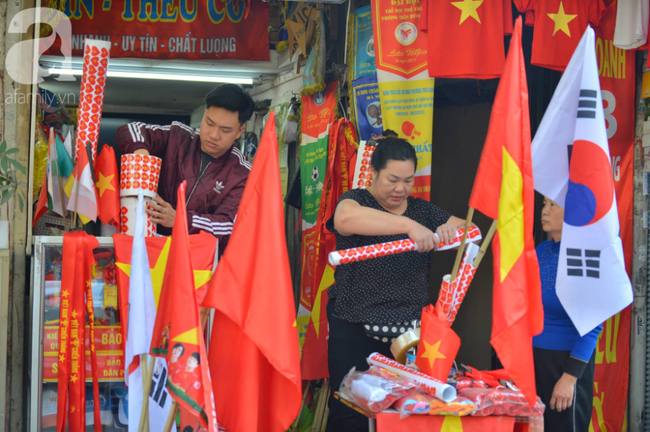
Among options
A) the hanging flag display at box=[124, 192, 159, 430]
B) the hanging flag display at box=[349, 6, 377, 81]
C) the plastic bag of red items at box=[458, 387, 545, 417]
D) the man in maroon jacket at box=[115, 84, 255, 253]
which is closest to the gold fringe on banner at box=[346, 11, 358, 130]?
the hanging flag display at box=[349, 6, 377, 81]

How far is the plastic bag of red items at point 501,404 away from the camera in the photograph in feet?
6.93

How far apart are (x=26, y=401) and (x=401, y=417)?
2221mm

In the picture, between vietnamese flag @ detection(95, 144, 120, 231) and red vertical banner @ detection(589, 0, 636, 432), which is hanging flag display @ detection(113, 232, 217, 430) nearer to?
vietnamese flag @ detection(95, 144, 120, 231)

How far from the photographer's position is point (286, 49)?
4930 mm

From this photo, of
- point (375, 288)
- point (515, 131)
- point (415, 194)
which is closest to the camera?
point (515, 131)

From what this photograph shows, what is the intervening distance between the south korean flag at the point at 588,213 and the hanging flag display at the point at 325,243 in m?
1.64

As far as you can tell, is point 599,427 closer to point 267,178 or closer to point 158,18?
point 267,178

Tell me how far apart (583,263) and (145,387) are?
1.61m

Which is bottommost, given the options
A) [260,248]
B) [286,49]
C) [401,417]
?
[401,417]

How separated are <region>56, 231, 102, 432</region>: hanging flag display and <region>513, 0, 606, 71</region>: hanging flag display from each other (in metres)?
2.38

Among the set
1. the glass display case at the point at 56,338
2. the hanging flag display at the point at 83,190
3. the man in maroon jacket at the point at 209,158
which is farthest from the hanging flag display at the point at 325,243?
the hanging flag display at the point at 83,190

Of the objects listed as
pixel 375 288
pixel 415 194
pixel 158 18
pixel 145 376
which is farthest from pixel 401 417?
pixel 158 18

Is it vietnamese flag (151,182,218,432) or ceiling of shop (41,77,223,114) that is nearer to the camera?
vietnamese flag (151,182,218,432)

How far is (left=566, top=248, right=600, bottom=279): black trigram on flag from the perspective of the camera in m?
2.33
